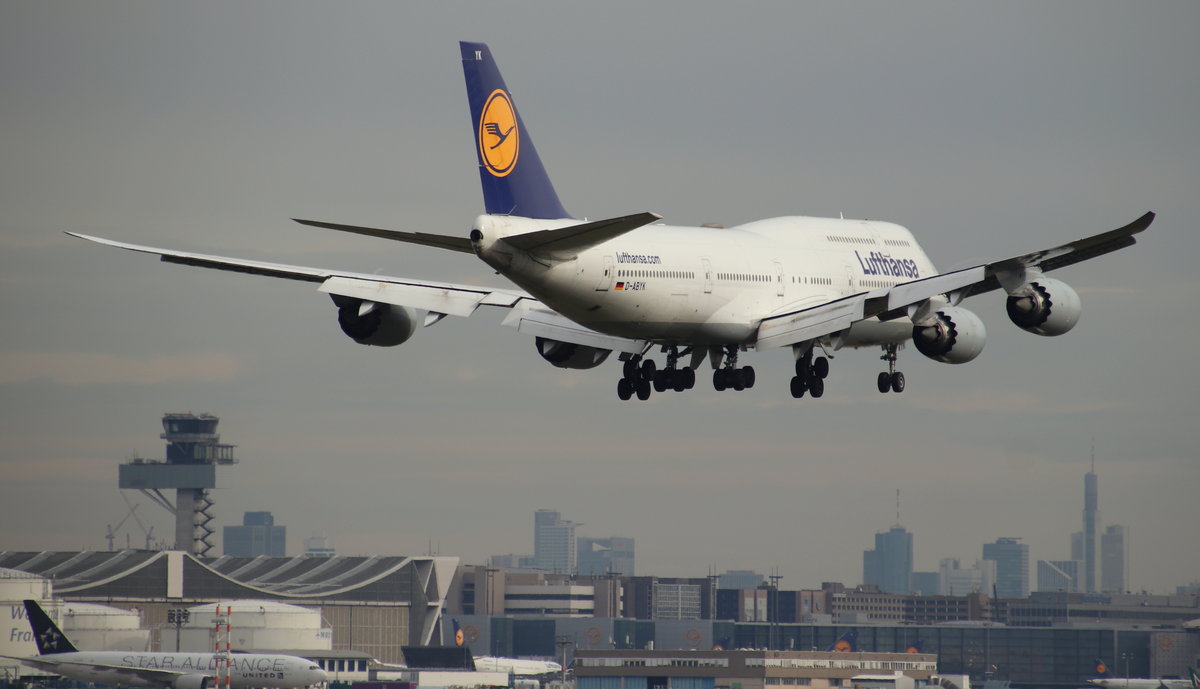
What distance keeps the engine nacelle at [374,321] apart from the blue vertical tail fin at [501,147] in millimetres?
5616

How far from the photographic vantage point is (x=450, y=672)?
141m

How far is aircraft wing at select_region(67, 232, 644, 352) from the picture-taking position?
46.2 m

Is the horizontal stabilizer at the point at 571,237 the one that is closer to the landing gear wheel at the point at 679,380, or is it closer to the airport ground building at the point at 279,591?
the landing gear wheel at the point at 679,380

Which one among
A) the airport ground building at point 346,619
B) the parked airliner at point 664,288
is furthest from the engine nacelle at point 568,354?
the airport ground building at point 346,619

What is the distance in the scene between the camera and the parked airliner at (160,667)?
10262cm

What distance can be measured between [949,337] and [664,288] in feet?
32.4

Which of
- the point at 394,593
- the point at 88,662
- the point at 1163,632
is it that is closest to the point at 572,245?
the point at 88,662

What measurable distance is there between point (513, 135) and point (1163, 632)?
145496mm

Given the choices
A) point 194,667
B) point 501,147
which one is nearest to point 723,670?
point 194,667

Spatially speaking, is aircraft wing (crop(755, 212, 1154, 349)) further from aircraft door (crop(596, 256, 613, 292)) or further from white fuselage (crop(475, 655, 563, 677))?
white fuselage (crop(475, 655, 563, 677))

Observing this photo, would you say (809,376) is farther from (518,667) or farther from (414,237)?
(518,667)

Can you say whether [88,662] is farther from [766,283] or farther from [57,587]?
[766,283]

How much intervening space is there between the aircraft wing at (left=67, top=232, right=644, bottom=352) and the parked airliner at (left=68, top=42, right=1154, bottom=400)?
0.04 m

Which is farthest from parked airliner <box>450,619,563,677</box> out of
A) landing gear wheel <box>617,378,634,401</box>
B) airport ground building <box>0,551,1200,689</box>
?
landing gear wheel <box>617,378,634,401</box>
